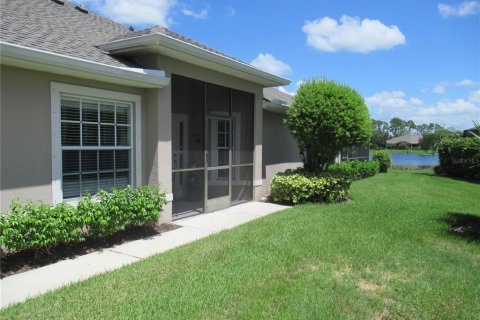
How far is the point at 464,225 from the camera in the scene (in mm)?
7449

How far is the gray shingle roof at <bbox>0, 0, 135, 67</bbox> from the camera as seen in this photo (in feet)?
18.7

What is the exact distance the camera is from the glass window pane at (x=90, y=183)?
6.20 metres

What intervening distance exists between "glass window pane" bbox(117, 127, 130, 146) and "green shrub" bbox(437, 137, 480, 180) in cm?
1743

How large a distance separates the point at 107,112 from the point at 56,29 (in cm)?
203

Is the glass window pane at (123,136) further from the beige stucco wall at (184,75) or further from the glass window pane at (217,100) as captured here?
the glass window pane at (217,100)

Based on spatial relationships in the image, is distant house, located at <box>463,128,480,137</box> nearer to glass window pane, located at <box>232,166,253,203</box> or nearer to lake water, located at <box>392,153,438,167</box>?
glass window pane, located at <box>232,166,253,203</box>

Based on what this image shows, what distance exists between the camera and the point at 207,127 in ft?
28.3

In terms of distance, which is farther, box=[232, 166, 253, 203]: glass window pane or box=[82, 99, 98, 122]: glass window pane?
box=[232, 166, 253, 203]: glass window pane

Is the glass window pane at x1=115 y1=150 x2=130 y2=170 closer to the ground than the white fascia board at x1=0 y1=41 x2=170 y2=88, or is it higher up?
closer to the ground

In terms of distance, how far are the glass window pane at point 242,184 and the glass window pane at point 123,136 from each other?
358 centimetres

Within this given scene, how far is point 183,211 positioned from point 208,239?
91.4 inches

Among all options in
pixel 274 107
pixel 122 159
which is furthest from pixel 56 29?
pixel 274 107

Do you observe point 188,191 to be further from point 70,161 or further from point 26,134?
point 26,134

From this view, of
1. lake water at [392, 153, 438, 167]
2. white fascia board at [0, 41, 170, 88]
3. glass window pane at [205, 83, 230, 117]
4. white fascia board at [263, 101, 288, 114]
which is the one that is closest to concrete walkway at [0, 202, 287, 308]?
glass window pane at [205, 83, 230, 117]
